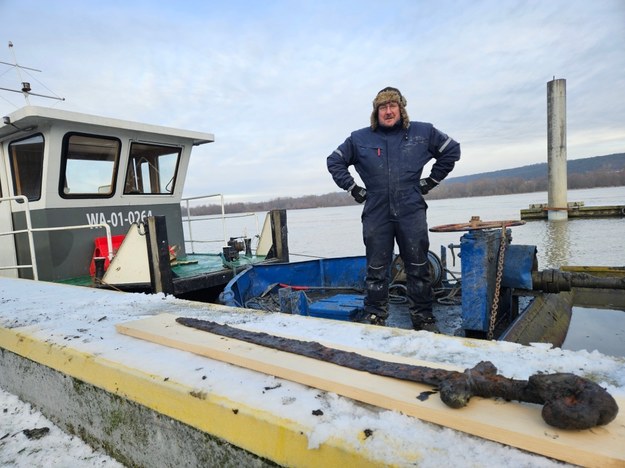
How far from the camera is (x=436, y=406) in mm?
921

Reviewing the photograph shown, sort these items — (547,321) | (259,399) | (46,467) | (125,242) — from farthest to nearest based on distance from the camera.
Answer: (125,242)
(547,321)
(46,467)
(259,399)

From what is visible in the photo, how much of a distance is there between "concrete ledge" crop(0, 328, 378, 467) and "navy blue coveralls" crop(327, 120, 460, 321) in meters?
2.35

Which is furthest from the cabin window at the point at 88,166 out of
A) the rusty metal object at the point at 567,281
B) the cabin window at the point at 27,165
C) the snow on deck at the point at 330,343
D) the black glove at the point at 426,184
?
the rusty metal object at the point at 567,281

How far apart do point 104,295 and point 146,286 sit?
2.58m

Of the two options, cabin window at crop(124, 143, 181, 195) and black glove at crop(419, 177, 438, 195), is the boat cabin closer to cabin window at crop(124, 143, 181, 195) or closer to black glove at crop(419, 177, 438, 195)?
cabin window at crop(124, 143, 181, 195)

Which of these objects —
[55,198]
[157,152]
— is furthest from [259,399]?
[157,152]

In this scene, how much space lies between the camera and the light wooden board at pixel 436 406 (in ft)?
2.45

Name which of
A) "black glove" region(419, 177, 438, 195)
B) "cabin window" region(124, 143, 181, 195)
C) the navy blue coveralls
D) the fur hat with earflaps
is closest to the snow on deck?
the navy blue coveralls

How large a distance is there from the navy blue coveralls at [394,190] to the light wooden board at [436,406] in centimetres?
212

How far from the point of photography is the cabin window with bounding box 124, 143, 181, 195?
21.5ft

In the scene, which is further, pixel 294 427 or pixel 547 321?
pixel 547 321

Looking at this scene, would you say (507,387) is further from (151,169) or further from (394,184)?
(151,169)

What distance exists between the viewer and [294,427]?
944mm

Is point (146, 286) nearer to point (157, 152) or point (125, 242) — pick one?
point (125, 242)
